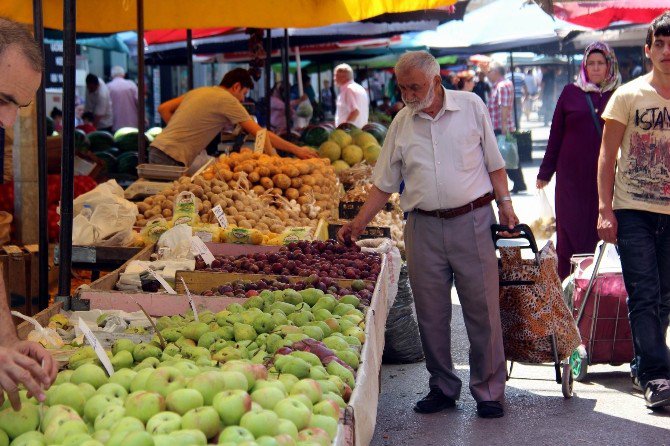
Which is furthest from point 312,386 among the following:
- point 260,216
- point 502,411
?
point 260,216

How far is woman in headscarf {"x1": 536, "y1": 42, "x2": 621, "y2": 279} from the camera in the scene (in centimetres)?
745

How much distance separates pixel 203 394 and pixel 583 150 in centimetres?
521

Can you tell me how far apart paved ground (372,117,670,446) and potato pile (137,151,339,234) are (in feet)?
4.95

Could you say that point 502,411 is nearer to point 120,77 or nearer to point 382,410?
point 382,410

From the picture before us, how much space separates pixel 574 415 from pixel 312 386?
10.3ft

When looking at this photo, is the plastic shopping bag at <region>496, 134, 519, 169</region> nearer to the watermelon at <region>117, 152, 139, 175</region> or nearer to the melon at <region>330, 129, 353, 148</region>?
the melon at <region>330, 129, 353, 148</region>

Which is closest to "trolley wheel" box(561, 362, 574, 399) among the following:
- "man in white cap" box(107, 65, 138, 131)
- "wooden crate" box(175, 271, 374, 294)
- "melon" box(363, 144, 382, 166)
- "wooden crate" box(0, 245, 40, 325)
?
"wooden crate" box(175, 271, 374, 294)

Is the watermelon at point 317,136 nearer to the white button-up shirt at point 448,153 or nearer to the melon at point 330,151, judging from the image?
the melon at point 330,151

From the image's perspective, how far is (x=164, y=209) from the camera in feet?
25.1

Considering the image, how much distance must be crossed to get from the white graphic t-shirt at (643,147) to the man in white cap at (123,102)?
1390 centimetres

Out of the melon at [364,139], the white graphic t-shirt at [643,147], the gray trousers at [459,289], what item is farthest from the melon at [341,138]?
the white graphic t-shirt at [643,147]

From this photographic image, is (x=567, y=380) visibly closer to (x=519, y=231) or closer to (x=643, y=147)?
(x=519, y=231)

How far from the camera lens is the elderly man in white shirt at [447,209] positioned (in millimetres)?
5664

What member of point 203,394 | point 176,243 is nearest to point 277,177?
point 176,243
